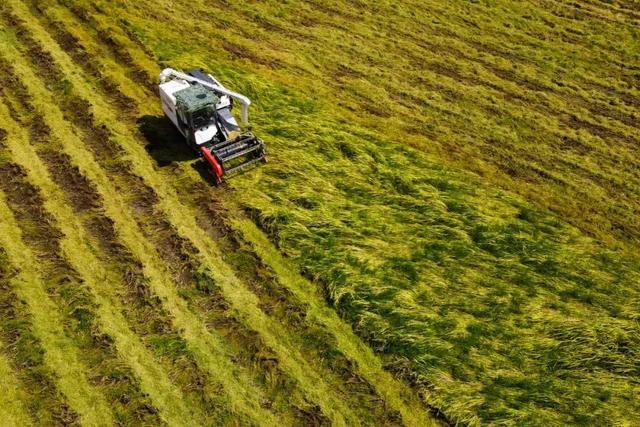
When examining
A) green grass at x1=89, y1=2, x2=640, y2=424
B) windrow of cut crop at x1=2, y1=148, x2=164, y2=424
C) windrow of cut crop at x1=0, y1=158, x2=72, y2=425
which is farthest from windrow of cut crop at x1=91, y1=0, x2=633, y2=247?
windrow of cut crop at x1=0, y1=158, x2=72, y2=425

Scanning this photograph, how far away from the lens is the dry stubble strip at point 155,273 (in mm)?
10250

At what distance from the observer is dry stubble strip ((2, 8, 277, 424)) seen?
10.2 meters

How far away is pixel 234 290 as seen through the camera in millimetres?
11969

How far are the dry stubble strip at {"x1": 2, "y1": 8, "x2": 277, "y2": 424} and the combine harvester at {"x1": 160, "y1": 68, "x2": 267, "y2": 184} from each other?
2.84 metres

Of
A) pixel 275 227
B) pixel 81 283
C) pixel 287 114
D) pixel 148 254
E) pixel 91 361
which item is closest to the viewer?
pixel 91 361

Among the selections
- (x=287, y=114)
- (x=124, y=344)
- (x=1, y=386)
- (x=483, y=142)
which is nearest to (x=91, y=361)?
(x=124, y=344)

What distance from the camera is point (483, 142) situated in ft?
56.7

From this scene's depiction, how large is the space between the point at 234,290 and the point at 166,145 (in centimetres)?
655

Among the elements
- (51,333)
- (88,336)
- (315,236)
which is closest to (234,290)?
(315,236)

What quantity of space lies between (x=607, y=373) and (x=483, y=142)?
9.26 m

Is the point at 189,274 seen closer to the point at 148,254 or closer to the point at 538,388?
the point at 148,254

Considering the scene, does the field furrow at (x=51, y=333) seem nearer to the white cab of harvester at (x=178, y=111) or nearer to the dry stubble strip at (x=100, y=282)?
the dry stubble strip at (x=100, y=282)

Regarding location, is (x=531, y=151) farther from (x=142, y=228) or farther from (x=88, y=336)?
(x=88, y=336)

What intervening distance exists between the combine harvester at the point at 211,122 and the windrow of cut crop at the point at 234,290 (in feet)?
5.47
